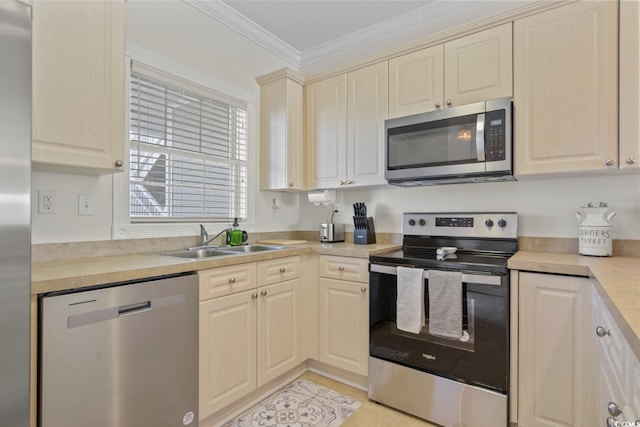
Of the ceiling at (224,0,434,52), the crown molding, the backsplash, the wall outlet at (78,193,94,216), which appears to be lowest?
the backsplash

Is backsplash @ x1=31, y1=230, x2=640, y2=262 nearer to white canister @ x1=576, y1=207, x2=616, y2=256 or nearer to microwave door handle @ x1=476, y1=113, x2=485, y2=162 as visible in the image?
white canister @ x1=576, y1=207, x2=616, y2=256

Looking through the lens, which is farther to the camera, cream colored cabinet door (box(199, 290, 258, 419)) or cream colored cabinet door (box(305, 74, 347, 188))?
cream colored cabinet door (box(305, 74, 347, 188))

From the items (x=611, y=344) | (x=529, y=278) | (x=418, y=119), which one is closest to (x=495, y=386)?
(x=529, y=278)

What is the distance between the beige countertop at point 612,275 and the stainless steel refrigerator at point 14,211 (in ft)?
5.35

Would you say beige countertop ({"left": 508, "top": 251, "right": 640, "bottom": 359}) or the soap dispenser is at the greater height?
the soap dispenser

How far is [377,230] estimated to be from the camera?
9.01 ft

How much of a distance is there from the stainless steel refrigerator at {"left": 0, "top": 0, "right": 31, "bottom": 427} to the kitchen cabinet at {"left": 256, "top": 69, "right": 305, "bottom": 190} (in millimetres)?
1772

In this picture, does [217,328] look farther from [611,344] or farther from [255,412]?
[611,344]

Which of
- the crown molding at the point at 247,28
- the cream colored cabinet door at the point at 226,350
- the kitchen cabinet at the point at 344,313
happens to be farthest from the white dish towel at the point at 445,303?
the crown molding at the point at 247,28

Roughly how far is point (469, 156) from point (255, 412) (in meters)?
2.02

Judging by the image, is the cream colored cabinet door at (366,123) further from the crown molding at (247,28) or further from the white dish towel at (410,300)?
the crown molding at (247,28)

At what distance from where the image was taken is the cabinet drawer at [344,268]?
217 cm

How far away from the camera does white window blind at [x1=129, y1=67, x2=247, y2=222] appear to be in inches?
82.2

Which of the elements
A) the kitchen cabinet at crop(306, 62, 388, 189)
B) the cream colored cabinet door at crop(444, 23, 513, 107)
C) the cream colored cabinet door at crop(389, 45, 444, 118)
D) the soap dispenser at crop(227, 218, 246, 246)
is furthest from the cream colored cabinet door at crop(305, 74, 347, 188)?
the cream colored cabinet door at crop(444, 23, 513, 107)
